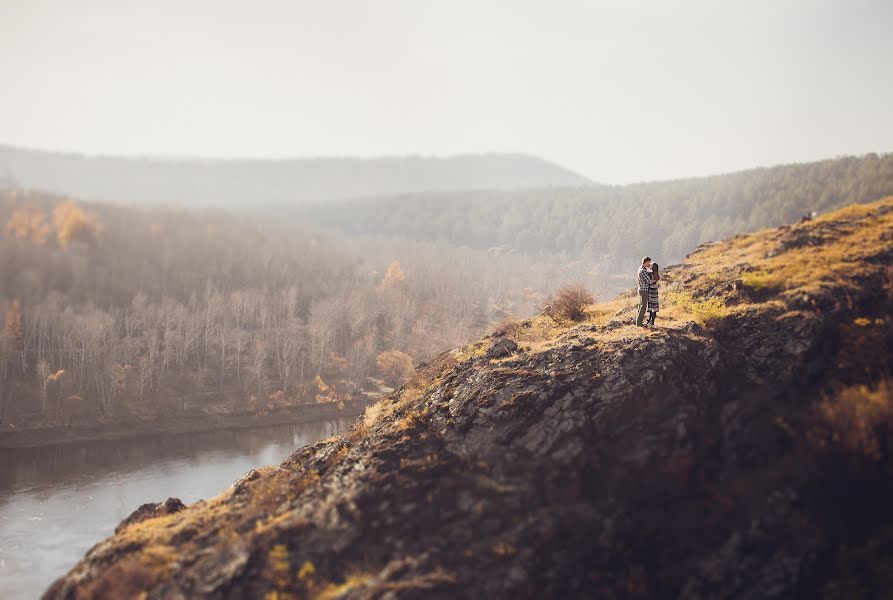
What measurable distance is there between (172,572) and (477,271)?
13571 centimetres

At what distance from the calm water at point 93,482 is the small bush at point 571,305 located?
3053cm

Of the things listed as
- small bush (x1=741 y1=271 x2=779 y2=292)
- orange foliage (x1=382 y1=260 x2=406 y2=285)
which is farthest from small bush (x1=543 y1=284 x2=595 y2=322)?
orange foliage (x1=382 y1=260 x2=406 y2=285)

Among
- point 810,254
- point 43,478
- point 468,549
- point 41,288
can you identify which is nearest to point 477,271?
point 41,288

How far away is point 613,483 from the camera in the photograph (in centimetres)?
1578

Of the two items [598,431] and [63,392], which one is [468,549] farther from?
[63,392]

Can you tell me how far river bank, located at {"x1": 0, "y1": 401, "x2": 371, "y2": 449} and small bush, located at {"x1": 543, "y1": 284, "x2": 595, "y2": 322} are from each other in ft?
154

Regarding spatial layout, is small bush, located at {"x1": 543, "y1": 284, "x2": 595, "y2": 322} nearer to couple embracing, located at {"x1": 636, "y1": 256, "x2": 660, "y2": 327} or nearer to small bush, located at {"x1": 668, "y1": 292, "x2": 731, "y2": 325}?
small bush, located at {"x1": 668, "y1": 292, "x2": 731, "y2": 325}

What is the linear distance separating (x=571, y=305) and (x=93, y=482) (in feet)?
140

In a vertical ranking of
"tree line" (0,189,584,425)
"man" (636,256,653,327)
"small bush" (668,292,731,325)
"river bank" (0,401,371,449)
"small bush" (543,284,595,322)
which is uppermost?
"man" (636,256,653,327)

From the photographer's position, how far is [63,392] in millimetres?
64875

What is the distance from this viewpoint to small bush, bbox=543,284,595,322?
28969mm

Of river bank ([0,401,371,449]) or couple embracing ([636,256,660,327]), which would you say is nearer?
couple embracing ([636,256,660,327])

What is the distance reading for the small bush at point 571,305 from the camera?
95.0ft

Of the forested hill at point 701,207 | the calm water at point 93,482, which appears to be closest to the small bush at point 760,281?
the calm water at point 93,482
